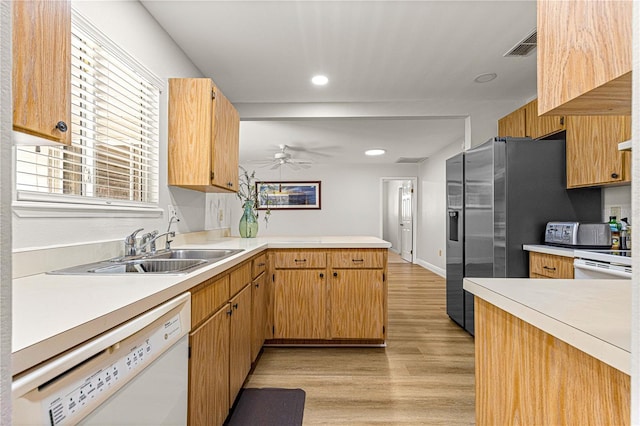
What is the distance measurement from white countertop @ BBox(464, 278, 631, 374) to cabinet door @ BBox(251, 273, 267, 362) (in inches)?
62.5

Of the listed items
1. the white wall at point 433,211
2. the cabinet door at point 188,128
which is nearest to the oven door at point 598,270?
the cabinet door at point 188,128

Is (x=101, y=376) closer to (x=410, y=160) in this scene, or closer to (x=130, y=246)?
(x=130, y=246)

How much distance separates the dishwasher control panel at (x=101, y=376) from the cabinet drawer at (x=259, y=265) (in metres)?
1.38

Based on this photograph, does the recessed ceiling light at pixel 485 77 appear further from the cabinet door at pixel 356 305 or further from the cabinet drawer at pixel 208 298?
the cabinet drawer at pixel 208 298

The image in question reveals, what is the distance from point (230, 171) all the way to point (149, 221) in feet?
2.90

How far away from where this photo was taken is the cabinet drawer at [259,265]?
94.3 inches

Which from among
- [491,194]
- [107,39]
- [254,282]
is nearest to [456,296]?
[491,194]

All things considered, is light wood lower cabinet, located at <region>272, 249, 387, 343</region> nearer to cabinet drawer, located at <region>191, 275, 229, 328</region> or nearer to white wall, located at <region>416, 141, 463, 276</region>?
cabinet drawer, located at <region>191, 275, 229, 328</region>

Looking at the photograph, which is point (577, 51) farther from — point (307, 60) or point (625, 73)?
point (307, 60)

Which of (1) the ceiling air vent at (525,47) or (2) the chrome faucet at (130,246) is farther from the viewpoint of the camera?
(1) the ceiling air vent at (525,47)

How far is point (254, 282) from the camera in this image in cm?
242

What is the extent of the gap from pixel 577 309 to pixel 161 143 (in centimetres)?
237

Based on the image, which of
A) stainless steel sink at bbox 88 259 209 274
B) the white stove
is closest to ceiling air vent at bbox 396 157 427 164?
the white stove

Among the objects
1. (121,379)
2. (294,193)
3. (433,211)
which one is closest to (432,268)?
(433,211)
